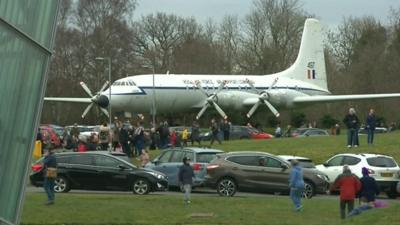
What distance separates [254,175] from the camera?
27078mm

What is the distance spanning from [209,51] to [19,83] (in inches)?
3252

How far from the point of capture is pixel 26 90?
25.6 ft

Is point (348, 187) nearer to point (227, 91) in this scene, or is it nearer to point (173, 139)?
point (173, 139)

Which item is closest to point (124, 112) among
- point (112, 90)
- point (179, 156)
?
point (112, 90)

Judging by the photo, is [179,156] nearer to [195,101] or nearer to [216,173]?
[216,173]

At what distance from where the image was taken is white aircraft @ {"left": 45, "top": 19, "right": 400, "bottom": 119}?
57.2 m

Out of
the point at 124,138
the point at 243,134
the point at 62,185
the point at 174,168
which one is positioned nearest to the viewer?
the point at 62,185

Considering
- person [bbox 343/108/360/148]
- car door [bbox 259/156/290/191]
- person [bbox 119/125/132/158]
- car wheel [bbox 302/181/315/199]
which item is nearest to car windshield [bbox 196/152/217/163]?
car door [bbox 259/156/290/191]

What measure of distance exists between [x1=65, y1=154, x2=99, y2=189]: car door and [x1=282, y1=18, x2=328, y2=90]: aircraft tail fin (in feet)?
155

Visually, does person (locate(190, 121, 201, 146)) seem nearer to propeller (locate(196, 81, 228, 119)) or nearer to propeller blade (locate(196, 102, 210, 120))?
propeller (locate(196, 81, 228, 119))

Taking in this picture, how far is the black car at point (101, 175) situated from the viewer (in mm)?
26562

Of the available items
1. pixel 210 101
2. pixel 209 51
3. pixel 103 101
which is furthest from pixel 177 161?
pixel 209 51

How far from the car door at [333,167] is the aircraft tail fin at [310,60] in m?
42.8

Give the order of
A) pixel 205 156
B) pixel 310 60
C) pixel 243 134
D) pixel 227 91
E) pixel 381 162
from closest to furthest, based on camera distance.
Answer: pixel 381 162
pixel 205 156
pixel 243 134
pixel 227 91
pixel 310 60
